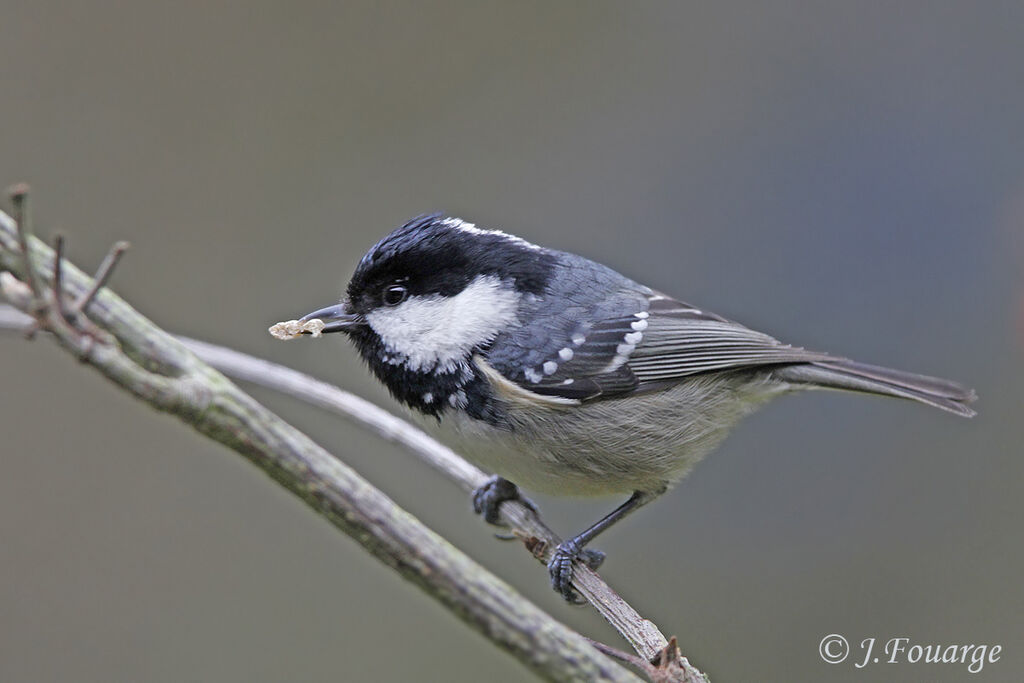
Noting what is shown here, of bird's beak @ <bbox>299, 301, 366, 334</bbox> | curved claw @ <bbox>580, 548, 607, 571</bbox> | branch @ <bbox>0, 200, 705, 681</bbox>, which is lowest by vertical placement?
branch @ <bbox>0, 200, 705, 681</bbox>

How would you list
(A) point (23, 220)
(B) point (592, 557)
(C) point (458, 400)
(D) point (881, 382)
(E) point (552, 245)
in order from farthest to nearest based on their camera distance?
(E) point (552, 245), (D) point (881, 382), (B) point (592, 557), (C) point (458, 400), (A) point (23, 220)

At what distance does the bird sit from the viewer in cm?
259

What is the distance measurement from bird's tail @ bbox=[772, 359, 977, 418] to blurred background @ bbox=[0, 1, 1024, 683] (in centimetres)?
109

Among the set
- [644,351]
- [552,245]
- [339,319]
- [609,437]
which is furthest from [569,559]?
[552,245]

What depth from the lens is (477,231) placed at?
2.76 m

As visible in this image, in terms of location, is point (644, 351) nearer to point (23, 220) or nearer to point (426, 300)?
point (426, 300)

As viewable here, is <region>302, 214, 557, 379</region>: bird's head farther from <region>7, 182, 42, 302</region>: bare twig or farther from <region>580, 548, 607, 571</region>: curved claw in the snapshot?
<region>7, 182, 42, 302</region>: bare twig

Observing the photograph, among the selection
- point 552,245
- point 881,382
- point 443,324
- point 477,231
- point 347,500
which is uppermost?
point 552,245

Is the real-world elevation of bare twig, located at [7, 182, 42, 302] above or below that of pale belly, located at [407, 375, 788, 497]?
below

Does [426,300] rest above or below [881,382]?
below

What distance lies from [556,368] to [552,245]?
2.05 m

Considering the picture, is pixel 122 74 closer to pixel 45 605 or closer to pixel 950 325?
pixel 45 605

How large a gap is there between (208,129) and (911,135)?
378cm

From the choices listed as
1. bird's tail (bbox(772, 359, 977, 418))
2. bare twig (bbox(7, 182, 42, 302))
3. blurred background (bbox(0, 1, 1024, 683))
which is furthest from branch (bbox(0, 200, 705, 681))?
blurred background (bbox(0, 1, 1024, 683))
